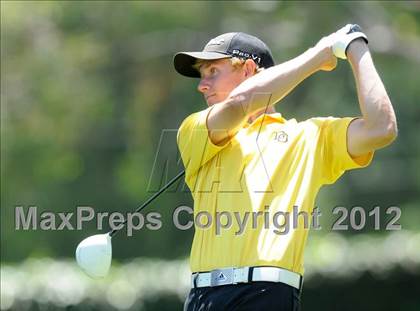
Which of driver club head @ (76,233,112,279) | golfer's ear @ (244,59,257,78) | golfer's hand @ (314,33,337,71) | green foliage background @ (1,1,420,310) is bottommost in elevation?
driver club head @ (76,233,112,279)

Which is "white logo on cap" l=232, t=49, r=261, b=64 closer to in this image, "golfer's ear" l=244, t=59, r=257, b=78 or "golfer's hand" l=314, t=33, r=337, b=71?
"golfer's ear" l=244, t=59, r=257, b=78

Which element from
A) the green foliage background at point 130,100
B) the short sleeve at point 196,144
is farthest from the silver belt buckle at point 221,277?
the green foliage background at point 130,100

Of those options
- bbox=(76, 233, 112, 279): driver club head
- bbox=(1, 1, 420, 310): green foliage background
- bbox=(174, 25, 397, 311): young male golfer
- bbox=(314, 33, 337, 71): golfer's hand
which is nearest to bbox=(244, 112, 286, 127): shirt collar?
bbox=(174, 25, 397, 311): young male golfer

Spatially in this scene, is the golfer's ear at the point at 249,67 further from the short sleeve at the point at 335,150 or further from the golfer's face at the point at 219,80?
the short sleeve at the point at 335,150

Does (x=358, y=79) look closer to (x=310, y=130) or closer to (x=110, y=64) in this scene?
(x=310, y=130)

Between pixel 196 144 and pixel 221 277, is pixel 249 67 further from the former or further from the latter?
pixel 221 277

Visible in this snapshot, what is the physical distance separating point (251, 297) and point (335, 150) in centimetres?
69

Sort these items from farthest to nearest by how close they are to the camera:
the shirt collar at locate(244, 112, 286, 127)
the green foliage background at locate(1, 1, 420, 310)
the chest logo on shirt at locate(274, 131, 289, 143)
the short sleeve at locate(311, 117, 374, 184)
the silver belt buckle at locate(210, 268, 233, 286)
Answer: the green foliage background at locate(1, 1, 420, 310) < the shirt collar at locate(244, 112, 286, 127) < the chest logo on shirt at locate(274, 131, 289, 143) < the short sleeve at locate(311, 117, 374, 184) < the silver belt buckle at locate(210, 268, 233, 286)

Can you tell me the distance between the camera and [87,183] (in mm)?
22703

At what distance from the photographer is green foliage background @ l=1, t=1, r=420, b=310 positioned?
19781 millimetres

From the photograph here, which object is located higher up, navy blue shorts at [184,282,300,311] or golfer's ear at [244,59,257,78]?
golfer's ear at [244,59,257,78]

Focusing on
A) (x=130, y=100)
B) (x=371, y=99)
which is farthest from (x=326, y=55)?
(x=130, y=100)

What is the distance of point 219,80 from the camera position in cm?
493

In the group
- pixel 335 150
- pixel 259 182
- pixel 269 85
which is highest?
pixel 269 85
